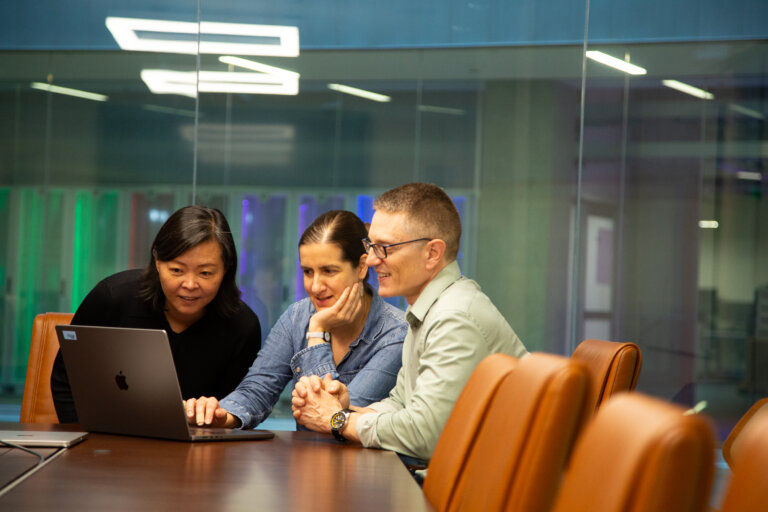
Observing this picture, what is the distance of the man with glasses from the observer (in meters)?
1.75

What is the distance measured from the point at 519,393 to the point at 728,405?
16.4 ft

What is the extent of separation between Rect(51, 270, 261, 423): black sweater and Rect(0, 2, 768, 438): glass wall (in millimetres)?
3238

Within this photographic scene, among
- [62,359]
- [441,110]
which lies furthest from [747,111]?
[62,359]

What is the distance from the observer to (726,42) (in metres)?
5.56

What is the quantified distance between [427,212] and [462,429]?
2.85 feet

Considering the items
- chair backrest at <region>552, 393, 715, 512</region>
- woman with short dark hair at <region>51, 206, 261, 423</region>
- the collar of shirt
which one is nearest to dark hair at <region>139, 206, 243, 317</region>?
woman with short dark hair at <region>51, 206, 261, 423</region>

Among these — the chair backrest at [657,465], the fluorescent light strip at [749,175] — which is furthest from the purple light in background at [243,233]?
the chair backrest at [657,465]

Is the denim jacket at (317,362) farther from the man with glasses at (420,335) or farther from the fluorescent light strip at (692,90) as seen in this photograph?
the fluorescent light strip at (692,90)

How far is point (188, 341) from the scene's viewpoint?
250cm

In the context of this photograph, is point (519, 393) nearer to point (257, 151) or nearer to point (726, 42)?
point (257, 151)

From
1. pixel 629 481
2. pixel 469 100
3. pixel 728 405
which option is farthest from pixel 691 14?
pixel 629 481

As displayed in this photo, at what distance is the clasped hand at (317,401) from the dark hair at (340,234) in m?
0.61

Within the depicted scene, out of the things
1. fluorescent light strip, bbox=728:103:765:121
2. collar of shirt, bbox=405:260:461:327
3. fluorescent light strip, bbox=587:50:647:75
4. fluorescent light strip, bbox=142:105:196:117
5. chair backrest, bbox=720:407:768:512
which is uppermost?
fluorescent light strip, bbox=587:50:647:75

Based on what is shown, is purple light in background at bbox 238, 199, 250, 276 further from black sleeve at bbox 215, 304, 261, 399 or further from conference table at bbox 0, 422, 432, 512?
conference table at bbox 0, 422, 432, 512
